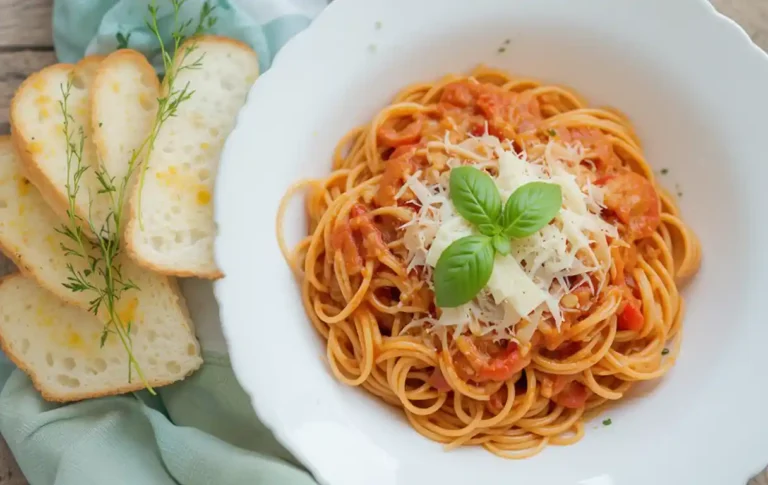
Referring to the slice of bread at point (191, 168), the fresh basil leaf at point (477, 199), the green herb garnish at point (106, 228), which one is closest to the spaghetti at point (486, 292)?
the fresh basil leaf at point (477, 199)

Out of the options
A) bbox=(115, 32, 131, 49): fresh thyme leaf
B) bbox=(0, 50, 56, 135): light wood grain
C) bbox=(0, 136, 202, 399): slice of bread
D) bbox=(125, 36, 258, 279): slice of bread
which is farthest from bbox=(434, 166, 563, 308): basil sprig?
bbox=(0, 50, 56, 135): light wood grain

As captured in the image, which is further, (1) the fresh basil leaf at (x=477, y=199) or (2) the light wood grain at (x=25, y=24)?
(2) the light wood grain at (x=25, y=24)

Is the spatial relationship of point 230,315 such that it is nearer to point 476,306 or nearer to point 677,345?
point 476,306

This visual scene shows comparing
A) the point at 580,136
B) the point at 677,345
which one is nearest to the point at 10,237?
the point at 580,136

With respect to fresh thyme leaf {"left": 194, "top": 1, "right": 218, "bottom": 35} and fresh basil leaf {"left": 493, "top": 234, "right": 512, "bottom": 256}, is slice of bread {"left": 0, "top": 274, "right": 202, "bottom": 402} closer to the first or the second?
fresh thyme leaf {"left": 194, "top": 1, "right": 218, "bottom": 35}

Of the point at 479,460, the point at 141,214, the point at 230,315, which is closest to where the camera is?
the point at 230,315

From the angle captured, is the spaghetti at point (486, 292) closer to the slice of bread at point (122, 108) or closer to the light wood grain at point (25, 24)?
the slice of bread at point (122, 108)
